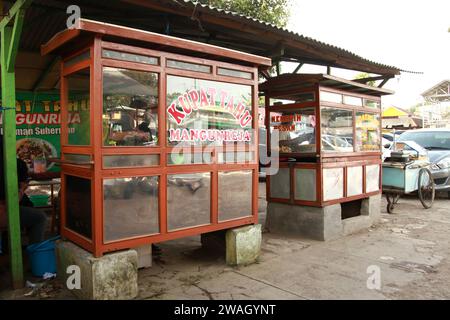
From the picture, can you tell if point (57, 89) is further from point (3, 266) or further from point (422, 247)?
point (422, 247)

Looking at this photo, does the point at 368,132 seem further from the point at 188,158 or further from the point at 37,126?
the point at 37,126

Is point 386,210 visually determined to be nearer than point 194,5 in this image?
No

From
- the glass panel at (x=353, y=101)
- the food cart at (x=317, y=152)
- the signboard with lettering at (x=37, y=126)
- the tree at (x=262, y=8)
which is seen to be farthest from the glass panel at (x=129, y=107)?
the tree at (x=262, y=8)

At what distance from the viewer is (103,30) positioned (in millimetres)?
3568

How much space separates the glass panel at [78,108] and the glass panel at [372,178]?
5.31 meters

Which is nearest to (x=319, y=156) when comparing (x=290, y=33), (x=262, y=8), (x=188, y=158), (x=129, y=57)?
(x=290, y=33)

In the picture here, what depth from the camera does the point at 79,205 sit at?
13.5 ft

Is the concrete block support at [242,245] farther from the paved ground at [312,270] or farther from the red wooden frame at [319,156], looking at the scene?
the red wooden frame at [319,156]

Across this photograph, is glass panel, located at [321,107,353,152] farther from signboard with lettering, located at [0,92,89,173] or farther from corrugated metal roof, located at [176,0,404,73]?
signboard with lettering, located at [0,92,89,173]

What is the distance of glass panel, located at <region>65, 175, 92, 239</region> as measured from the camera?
392cm

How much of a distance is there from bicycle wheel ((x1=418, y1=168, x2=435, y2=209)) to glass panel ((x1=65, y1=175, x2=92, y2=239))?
291 inches

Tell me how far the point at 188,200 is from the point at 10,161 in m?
2.00

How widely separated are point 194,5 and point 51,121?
13.7 ft
